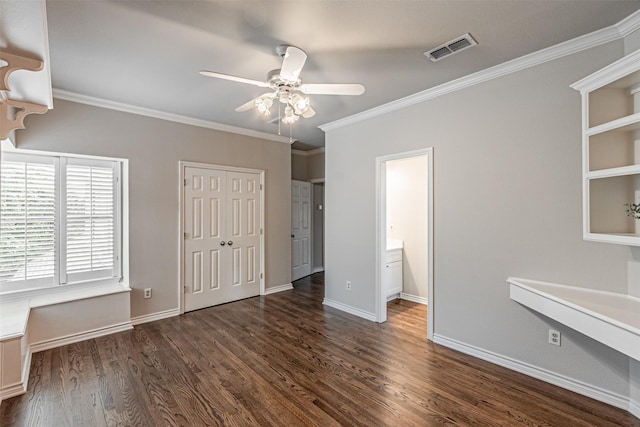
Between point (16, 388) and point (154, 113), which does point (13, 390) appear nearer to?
point (16, 388)

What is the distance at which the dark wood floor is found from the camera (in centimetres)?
205

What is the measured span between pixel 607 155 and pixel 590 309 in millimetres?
1093

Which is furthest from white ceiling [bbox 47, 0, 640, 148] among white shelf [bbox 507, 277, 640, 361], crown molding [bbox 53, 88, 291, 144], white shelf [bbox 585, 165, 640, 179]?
white shelf [bbox 507, 277, 640, 361]

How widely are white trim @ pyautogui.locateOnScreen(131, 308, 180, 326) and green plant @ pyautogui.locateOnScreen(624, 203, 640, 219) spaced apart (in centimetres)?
468

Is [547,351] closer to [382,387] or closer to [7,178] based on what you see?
[382,387]

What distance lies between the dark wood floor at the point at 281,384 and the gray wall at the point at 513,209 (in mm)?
288

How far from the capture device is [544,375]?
2.44 m

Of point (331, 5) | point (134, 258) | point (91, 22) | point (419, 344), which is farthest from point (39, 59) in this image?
point (419, 344)

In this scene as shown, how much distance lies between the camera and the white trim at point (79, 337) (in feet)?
9.79

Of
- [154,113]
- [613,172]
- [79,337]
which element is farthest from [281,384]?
[154,113]

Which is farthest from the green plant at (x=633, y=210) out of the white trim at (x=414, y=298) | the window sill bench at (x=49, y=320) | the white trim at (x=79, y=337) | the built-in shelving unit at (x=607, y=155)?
the white trim at (x=79, y=337)

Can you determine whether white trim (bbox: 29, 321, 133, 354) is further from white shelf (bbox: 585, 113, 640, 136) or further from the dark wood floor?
white shelf (bbox: 585, 113, 640, 136)

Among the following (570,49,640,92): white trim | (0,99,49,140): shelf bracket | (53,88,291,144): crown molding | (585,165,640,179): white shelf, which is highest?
(53,88,291,144): crown molding

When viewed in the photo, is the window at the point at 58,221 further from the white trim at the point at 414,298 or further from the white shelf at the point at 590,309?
the white shelf at the point at 590,309
